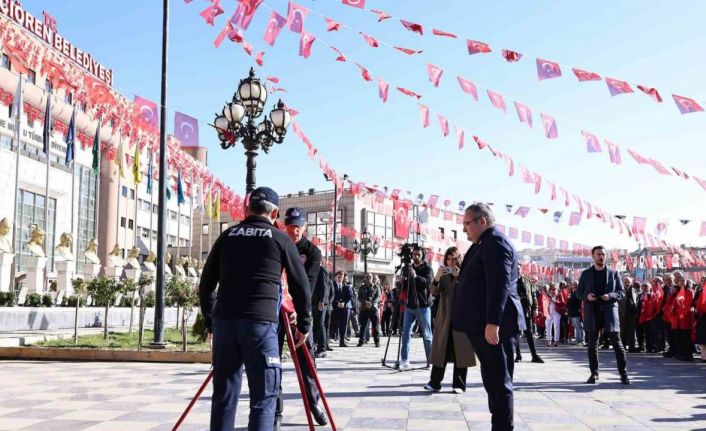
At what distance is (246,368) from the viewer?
13.2 ft

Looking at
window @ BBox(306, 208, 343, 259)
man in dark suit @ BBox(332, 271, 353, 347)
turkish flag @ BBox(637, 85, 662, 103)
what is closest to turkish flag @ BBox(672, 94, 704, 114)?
turkish flag @ BBox(637, 85, 662, 103)

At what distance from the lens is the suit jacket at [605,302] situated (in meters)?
8.86

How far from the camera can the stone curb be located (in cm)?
1224

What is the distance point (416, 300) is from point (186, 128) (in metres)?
8.50

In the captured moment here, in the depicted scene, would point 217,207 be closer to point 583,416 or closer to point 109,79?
point 109,79

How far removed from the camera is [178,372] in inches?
412

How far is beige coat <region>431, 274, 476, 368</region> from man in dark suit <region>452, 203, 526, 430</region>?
5.48ft

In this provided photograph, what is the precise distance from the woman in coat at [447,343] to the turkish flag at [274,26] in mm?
4659

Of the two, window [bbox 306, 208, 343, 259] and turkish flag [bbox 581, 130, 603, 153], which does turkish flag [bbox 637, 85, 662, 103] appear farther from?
window [bbox 306, 208, 343, 259]

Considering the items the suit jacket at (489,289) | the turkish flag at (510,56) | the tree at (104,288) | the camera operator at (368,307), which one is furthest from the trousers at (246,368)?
the camera operator at (368,307)

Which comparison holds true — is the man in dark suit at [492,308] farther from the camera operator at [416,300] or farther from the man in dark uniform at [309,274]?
the camera operator at [416,300]

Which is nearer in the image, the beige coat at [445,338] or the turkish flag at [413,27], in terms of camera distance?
the beige coat at [445,338]

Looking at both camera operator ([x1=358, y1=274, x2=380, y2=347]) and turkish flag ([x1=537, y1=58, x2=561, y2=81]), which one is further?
camera operator ([x1=358, y1=274, x2=380, y2=347])

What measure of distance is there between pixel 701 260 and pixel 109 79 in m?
44.8
